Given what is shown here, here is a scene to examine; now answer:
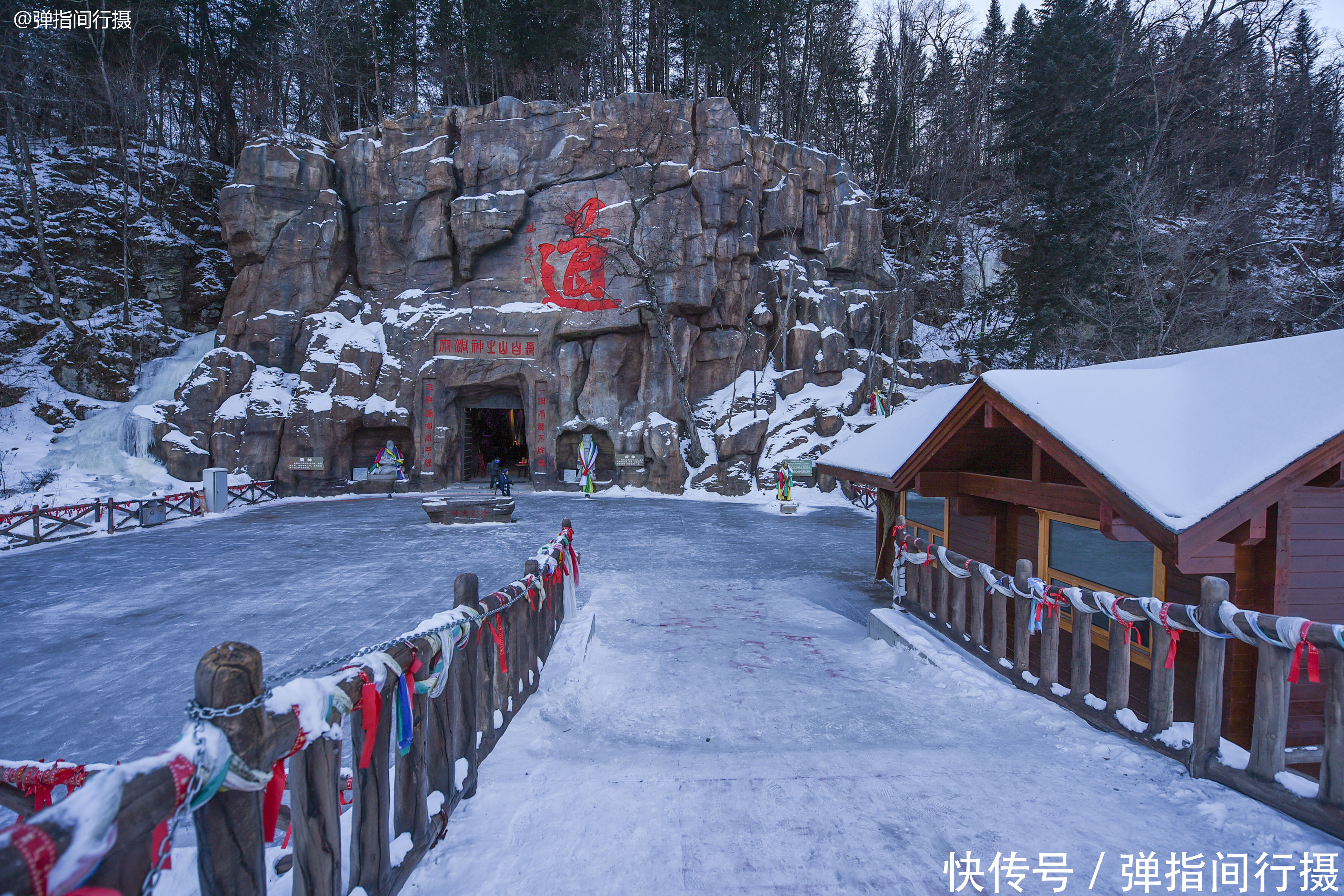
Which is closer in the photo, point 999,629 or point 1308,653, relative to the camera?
point 1308,653

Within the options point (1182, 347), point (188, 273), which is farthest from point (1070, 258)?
point (188, 273)

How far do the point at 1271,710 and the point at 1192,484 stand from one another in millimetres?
1472

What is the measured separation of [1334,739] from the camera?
317 centimetres

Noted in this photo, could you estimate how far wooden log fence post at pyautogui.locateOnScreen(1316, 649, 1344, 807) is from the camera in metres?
3.15

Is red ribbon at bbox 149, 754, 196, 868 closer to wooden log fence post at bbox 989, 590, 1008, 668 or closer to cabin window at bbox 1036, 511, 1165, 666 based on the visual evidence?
wooden log fence post at bbox 989, 590, 1008, 668

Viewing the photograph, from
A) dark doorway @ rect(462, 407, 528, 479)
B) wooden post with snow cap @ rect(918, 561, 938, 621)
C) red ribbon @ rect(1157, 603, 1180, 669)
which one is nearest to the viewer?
red ribbon @ rect(1157, 603, 1180, 669)

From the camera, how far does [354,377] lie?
70.5ft

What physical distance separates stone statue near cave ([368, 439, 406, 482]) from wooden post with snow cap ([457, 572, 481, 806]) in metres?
19.9

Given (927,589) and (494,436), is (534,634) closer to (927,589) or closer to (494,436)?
(927,589)

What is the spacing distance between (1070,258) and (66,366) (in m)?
36.6

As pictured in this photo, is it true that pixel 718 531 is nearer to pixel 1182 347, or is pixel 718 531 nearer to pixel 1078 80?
pixel 1182 347

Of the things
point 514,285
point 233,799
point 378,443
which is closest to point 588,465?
point 514,285

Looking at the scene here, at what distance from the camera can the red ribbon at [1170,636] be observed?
3.96 meters

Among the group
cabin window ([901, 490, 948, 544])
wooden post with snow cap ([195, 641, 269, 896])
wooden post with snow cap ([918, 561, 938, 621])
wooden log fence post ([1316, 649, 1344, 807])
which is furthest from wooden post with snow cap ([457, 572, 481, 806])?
cabin window ([901, 490, 948, 544])
